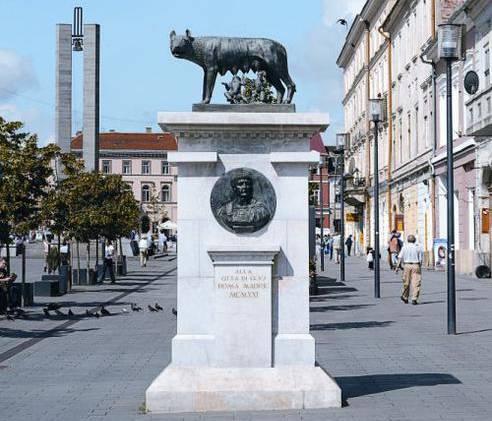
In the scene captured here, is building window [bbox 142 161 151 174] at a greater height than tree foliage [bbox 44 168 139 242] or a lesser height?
greater

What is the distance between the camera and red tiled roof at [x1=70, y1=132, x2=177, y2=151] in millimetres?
135500

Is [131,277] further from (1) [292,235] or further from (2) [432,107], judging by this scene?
Answer: (1) [292,235]

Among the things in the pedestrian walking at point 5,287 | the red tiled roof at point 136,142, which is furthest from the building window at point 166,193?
the pedestrian walking at point 5,287

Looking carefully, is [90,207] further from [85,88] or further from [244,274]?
[244,274]

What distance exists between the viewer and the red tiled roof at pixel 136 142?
135500 mm

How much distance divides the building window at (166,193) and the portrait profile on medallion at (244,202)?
126 metres

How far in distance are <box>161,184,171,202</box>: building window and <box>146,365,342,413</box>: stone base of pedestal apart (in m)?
126

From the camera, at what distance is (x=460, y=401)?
10422 millimetres

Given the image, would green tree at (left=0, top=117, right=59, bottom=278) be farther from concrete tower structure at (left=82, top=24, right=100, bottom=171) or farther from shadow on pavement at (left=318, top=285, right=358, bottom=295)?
concrete tower structure at (left=82, top=24, right=100, bottom=171)

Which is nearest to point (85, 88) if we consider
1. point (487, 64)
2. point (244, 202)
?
point (487, 64)

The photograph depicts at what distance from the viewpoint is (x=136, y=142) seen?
5418 inches

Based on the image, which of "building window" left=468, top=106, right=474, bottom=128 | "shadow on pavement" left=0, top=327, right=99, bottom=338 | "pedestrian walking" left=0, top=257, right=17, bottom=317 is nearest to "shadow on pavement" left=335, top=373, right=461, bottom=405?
"shadow on pavement" left=0, top=327, right=99, bottom=338

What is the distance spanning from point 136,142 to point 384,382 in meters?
127

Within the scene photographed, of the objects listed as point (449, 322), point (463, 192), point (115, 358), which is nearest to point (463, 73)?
point (463, 192)
